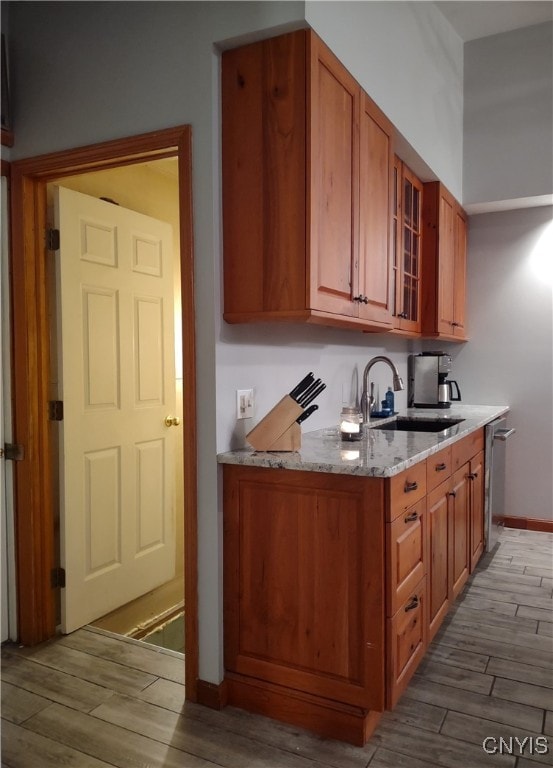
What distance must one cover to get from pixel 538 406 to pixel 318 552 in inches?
116

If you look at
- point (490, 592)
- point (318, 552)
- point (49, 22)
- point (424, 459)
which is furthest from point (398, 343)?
point (49, 22)

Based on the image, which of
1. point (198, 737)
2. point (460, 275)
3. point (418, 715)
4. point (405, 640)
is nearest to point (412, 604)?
point (405, 640)

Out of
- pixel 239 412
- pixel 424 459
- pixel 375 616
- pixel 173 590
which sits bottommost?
pixel 173 590

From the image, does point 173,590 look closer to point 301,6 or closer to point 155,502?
point 155,502

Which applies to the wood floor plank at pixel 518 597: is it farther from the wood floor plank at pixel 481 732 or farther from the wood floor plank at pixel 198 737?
the wood floor plank at pixel 198 737

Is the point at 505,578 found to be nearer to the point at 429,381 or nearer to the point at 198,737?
the point at 429,381

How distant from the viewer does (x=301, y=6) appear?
182cm

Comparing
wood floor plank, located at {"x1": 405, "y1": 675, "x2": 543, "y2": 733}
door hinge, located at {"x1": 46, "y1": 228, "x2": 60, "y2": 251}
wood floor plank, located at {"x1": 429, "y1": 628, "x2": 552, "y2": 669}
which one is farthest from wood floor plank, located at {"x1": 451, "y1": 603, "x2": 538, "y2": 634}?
door hinge, located at {"x1": 46, "y1": 228, "x2": 60, "y2": 251}

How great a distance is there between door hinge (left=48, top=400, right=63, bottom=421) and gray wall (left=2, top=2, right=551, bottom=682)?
859 millimetres

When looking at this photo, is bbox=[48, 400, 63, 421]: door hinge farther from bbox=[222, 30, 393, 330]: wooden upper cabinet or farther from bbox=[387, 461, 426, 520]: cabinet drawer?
bbox=[387, 461, 426, 520]: cabinet drawer

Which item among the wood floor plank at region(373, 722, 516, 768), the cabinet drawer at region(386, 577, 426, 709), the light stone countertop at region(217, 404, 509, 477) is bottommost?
the wood floor plank at region(373, 722, 516, 768)

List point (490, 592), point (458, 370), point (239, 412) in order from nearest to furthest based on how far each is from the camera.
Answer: point (239, 412)
point (490, 592)
point (458, 370)

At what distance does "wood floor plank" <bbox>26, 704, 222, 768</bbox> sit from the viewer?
175cm

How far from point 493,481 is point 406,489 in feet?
5.99
